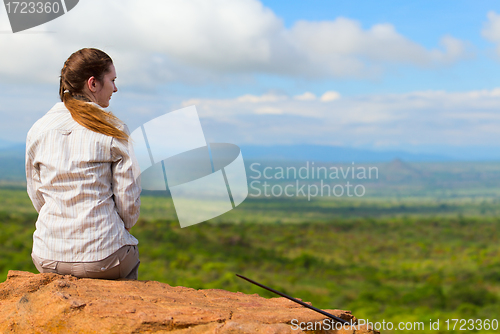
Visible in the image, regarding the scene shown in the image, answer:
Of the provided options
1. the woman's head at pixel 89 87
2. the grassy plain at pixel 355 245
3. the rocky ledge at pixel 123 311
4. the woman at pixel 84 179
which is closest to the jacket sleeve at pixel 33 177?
the woman at pixel 84 179

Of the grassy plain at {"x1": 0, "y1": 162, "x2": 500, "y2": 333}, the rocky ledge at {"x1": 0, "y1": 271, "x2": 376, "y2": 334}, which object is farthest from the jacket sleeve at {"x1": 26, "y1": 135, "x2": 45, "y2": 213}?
the grassy plain at {"x1": 0, "y1": 162, "x2": 500, "y2": 333}

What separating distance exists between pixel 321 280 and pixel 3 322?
3189 cm

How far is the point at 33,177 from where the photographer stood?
3090 mm

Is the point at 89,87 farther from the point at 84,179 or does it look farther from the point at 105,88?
the point at 84,179

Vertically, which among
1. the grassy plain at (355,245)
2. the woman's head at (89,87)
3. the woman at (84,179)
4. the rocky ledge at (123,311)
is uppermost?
the woman's head at (89,87)

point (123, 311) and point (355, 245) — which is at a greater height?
point (123, 311)

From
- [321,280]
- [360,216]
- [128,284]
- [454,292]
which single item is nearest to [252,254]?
[321,280]

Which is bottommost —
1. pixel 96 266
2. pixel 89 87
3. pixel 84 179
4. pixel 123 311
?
pixel 123 311

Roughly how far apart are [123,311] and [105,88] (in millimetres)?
1631

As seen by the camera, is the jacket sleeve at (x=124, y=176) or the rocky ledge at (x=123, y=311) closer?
the rocky ledge at (x=123, y=311)

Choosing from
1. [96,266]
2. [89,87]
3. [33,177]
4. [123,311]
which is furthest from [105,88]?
[123,311]

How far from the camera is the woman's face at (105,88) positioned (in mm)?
3035

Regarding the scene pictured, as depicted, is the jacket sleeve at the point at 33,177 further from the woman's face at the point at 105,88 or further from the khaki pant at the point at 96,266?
the woman's face at the point at 105,88

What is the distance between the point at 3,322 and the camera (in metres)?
2.64
